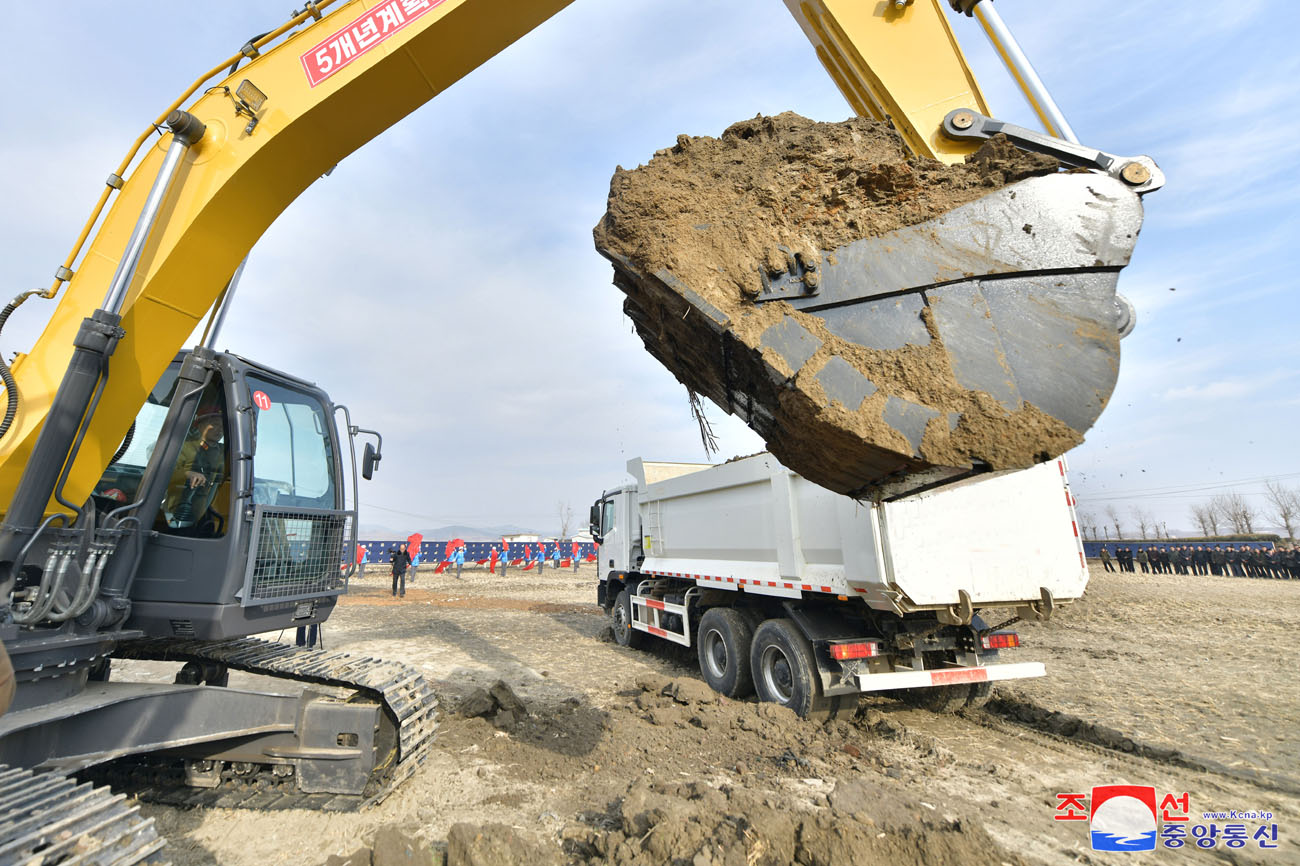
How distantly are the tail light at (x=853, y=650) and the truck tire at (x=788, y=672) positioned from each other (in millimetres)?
459

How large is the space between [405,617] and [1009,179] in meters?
15.3

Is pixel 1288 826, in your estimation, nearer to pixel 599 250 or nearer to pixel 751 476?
pixel 751 476

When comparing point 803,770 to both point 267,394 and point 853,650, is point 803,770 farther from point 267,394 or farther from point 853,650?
point 267,394

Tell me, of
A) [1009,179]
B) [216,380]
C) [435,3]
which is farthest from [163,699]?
[1009,179]

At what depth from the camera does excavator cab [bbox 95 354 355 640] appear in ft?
13.1

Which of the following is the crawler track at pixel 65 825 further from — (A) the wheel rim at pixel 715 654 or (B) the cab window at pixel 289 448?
(A) the wheel rim at pixel 715 654

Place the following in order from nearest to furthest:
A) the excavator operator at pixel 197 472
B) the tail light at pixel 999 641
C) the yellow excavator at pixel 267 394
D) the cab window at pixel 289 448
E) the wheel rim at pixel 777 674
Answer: the yellow excavator at pixel 267 394
the excavator operator at pixel 197 472
the cab window at pixel 289 448
the tail light at pixel 999 641
the wheel rim at pixel 777 674

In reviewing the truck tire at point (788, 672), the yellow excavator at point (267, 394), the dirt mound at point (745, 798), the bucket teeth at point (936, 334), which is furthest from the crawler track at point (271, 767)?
the bucket teeth at point (936, 334)

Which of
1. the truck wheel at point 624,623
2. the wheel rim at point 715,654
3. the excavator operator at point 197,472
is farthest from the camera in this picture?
the truck wheel at point 624,623

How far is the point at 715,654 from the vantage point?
761cm

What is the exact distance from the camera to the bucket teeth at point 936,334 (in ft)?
6.41

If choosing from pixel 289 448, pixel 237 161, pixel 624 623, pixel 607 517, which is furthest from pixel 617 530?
pixel 237 161

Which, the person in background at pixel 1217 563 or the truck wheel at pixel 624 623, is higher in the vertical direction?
the person in background at pixel 1217 563

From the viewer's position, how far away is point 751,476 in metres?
7.04
